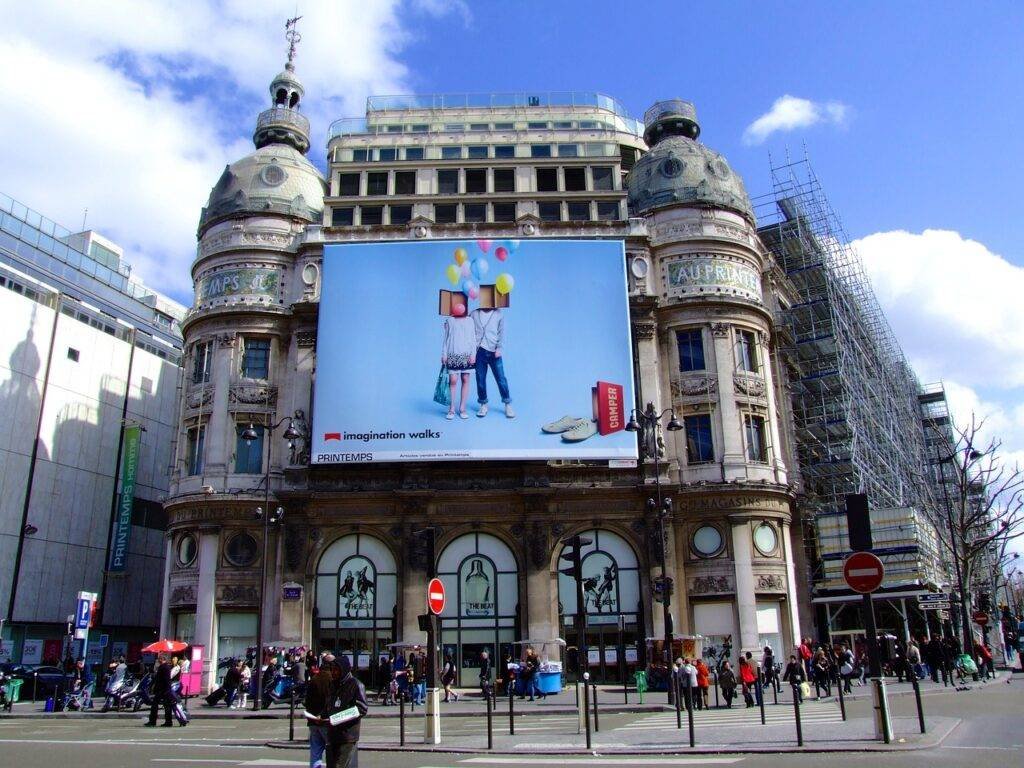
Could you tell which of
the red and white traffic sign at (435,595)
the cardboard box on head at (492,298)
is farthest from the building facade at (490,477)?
the red and white traffic sign at (435,595)

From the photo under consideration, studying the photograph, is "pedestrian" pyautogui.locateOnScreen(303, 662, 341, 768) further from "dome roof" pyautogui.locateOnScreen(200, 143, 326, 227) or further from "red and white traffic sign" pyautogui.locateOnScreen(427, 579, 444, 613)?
"dome roof" pyautogui.locateOnScreen(200, 143, 326, 227)

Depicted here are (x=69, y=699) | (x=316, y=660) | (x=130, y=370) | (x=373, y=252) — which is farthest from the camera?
(x=130, y=370)

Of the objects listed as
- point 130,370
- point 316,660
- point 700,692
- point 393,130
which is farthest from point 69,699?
point 393,130

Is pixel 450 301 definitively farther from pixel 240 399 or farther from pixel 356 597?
pixel 356 597

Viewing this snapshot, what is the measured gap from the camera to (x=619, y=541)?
41.7 metres

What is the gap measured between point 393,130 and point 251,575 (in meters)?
31.6

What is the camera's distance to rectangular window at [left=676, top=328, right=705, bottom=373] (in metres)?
44.5

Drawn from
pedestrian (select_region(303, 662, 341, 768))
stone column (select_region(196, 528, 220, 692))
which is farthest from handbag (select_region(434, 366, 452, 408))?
pedestrian (select_region(303, 662, 341, 768))

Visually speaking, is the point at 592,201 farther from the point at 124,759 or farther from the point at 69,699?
the point at 124,759

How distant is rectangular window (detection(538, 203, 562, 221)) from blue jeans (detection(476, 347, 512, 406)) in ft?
37.6

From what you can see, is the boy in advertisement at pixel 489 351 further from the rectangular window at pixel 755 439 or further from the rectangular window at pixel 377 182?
the rectangular window at pixel 377 182

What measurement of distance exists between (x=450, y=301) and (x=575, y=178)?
12989 millimetres

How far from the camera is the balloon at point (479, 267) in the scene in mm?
44000

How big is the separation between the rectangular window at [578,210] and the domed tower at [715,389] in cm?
250
